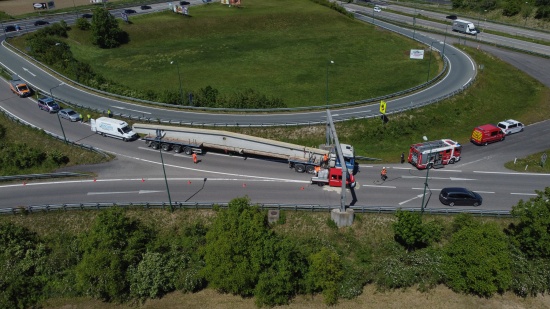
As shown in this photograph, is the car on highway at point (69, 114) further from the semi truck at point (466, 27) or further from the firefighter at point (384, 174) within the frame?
the semi truck at point (466, 27)

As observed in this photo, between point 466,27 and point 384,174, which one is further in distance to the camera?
point 466,27

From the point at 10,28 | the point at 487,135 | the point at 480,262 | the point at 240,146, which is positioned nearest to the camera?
the point at 480,262

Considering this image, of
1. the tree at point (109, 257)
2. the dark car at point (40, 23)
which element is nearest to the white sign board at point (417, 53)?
the tree at point (109, 257)

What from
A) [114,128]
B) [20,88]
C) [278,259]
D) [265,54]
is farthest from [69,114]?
[265,54]

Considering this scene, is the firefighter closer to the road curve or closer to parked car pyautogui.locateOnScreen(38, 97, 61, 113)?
the road curve

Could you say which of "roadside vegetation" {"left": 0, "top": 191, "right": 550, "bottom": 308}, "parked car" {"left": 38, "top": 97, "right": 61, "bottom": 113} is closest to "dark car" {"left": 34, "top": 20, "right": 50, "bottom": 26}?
"parked car" {"left": 38, "top": 97, "right": 61, "bottom": 113}

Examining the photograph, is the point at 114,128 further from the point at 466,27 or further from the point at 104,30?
the point at 466,27

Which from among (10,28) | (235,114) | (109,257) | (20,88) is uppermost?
(10,28)

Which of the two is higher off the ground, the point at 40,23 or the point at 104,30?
the point at 40,23
